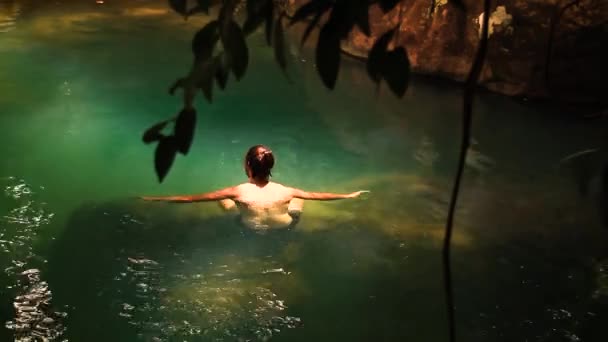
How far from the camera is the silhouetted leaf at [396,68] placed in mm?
1058

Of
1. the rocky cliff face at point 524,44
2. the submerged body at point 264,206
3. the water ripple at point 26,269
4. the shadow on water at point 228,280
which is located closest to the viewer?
the water ripple at point 26,269

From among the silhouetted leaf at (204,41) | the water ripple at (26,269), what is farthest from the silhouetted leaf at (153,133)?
the water ripple at (26,269)

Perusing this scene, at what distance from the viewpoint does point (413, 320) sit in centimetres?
416

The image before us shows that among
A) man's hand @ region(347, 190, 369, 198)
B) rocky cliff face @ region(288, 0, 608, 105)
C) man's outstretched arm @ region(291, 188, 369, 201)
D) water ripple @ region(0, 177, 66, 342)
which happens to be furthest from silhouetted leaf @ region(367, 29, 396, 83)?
rocky cliff face @ region(288, 0, 608, 105)

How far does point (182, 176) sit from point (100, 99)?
2.48 metres

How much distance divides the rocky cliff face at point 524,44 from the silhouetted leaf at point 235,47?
666 cm

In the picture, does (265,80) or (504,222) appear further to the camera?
(265,80)

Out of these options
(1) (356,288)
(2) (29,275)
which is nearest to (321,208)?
(1) (356,288)

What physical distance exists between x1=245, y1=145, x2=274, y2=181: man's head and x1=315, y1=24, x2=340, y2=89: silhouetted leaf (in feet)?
12.7

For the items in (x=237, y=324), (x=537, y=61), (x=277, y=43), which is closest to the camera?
(x=277, y=43)

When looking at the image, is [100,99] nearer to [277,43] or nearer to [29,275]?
[29,275]

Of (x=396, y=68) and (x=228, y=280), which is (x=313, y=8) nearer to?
(x=396, y=68)

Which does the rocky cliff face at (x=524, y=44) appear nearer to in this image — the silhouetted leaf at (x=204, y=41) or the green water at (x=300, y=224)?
the green water at (x=300, y=224)

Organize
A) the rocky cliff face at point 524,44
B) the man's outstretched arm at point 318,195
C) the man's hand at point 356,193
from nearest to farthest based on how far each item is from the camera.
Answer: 1. the man's outstretched arm at point 318,195
2. the man's hand at point 356,193
3. the rocky cliff face at point 524,44
